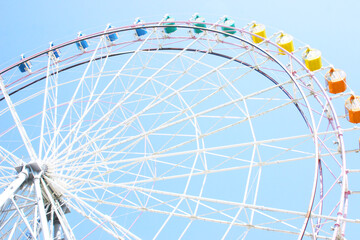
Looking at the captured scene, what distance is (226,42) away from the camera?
19.7 metres

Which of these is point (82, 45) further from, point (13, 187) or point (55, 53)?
point (13, 187)

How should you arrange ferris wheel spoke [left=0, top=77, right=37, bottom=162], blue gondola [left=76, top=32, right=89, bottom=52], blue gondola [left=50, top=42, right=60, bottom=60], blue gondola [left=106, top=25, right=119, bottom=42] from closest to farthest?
ferris wheel spoke [left=0, top=77, right=37, bottom=162] → blue gondola [left=50, top=42, right=60, bottom=60] → blue gondola [left=106, top=25, right=119, bottom=42] → blue gondola [left=76, top=32, right=89, bottom=52]

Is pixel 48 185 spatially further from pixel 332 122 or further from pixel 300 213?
pixel 332 122

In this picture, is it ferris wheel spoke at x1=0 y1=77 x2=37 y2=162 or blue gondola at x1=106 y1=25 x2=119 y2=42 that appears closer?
ferris wheel spoke at x1=0 y1=77 x2=37 y2=162

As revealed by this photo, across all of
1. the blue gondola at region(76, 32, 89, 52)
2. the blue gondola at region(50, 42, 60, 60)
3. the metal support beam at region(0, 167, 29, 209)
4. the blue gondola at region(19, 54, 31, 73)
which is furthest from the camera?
the blue gondola at region(76, 32, 89, 52)

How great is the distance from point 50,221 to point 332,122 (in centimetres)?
1047

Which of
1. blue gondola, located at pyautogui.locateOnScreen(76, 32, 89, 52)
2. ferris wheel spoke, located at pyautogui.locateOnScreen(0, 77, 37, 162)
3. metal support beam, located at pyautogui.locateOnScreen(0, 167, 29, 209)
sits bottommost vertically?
metal support beam, located at pyautogui.locateOnScreen(0, 167, 29, 209)

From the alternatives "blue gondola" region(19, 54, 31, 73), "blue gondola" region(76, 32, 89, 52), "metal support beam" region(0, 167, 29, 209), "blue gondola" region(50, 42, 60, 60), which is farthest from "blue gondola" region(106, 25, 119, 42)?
"metal support beam" region(0, 167, 29, 209)

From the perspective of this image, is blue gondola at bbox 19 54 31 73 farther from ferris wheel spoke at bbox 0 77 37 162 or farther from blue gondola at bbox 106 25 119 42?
blue gondola at bbox 106 25 119 42

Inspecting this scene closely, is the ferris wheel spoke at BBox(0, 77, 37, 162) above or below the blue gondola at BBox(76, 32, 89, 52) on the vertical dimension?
below

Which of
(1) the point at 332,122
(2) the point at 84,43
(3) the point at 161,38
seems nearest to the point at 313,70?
(1) the point at 332,122

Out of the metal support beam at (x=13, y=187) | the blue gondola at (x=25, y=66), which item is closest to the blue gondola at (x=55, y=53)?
the blue gondola at (x=25, y=66)

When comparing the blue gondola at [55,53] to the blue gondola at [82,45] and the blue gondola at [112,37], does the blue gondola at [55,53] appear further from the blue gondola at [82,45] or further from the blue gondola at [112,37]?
the blue gondola at [112,37]

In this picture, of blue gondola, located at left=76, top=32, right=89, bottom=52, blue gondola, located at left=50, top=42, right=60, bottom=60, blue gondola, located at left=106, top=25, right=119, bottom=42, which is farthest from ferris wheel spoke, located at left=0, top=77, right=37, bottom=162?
blue gondola, located at left=106, top=25, right=119, bottom=42
